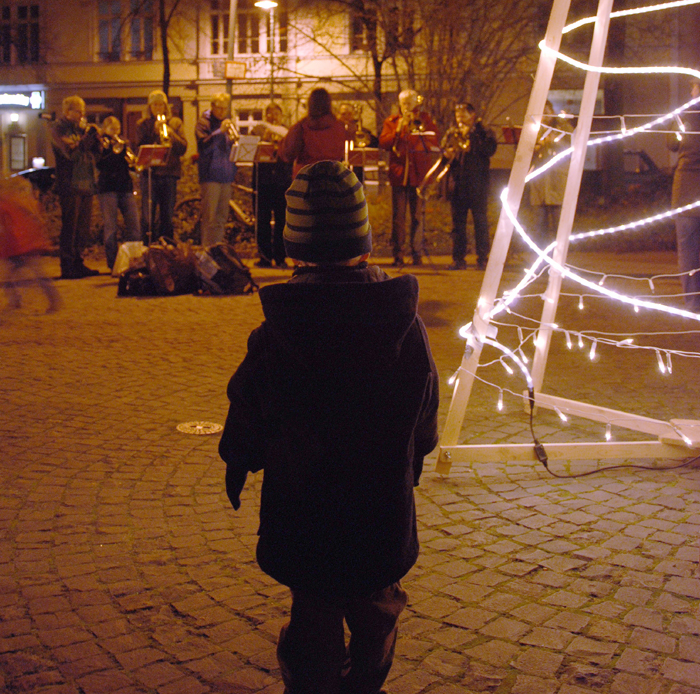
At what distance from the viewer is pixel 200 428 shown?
5113mm

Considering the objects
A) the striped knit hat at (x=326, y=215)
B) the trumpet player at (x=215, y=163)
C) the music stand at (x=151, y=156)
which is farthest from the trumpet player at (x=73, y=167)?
the striped knit hat at (x=326, y=215)

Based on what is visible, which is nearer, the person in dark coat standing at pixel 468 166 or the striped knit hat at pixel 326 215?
the striped knit hat at pixel 326 215

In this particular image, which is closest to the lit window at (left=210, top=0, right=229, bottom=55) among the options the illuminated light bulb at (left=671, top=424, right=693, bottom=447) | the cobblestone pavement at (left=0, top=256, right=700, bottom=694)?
the cobblestone pavement at (left=0, top=256, right=700, bottom=694)

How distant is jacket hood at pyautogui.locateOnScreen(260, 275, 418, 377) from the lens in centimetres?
207

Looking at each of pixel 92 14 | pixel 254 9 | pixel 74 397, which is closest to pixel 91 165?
pixel 74 397

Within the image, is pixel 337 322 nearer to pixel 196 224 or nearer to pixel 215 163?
pixel 215 163

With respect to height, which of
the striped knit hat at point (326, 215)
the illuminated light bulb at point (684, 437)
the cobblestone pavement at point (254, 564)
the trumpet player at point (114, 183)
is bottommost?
the cobblestone pavement at point (254, 564)

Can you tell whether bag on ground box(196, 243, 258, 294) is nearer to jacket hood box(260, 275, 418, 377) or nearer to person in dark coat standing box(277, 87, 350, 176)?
person in dark coat standing box(277, 87, 350, 176)

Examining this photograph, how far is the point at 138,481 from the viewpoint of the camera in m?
4.29

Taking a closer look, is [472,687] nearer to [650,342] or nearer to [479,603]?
[479,603]

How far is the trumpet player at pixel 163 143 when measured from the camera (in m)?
11.6

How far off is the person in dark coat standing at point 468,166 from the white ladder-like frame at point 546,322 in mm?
7246

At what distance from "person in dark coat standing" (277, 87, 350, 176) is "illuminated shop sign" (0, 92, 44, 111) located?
32.6 metres

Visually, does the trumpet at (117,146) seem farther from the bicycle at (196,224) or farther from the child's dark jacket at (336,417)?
the child's dark jacket at (336,417)
